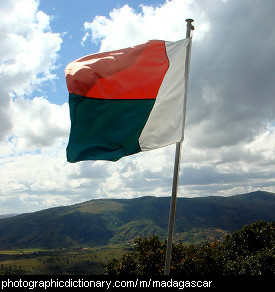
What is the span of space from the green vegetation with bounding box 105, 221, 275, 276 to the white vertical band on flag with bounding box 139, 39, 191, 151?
1115 inches

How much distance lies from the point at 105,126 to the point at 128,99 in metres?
1.39

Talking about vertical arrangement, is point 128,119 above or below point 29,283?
above

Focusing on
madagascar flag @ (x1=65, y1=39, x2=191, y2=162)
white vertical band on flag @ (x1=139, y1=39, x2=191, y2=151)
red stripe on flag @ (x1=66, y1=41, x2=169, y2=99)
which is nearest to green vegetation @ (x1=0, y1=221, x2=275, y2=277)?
white vertical band on flag @ (x1=139, y1=39, x2=191, y2=151)

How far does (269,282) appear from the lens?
12.0m

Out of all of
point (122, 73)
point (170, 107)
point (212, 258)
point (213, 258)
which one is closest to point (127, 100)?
point (122, 73)

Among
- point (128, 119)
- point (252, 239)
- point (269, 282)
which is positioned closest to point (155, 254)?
point (252, 239)

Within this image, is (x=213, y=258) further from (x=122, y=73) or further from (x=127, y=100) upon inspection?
(x=122, y=73)

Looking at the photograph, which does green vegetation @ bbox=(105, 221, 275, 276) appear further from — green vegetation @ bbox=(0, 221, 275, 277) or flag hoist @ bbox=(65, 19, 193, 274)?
flag hoist @ bbox=(65, 19, 193, 274)

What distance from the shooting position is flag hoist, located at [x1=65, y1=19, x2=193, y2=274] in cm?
1134

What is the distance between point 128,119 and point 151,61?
2.49m

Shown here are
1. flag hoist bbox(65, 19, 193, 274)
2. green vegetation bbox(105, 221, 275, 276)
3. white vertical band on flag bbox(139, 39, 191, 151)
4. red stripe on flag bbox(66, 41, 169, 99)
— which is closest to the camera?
white vertical band on flag bbox(139, 39, 191, 151)

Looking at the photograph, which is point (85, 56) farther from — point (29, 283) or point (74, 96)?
point (29, 283)

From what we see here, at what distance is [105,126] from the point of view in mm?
11711

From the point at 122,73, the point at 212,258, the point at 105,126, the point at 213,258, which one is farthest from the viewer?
the point at 213,258
